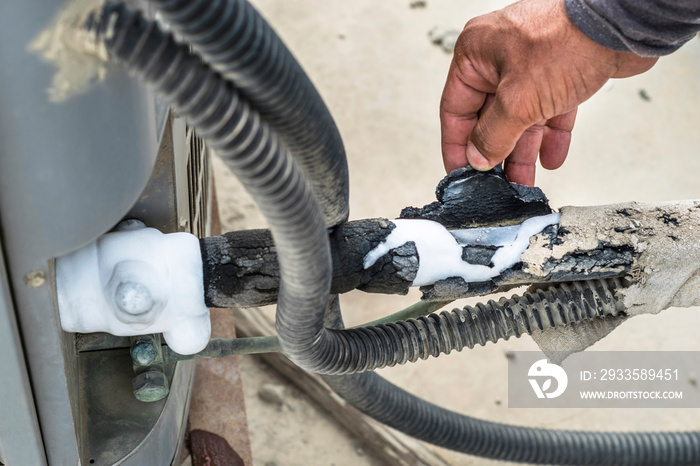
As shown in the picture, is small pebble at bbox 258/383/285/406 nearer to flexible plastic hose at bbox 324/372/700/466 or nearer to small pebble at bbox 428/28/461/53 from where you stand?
flexible plastic hose at bbox 324/372/700/466

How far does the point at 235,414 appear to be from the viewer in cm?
116

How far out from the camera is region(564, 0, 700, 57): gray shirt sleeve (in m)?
0.72

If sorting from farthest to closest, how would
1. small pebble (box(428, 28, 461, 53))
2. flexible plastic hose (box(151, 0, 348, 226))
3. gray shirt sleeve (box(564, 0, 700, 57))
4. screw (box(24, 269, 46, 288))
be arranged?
small pebble (box(428, 28, 461, 53)) < gray shirt sleeve (box(564, 0, 700, 57)) < screw (box(24, 269, 46, 288)) < flexible plastic hose (box(151, 0, 348, 226))

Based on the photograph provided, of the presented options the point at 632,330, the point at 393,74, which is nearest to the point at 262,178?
the point at 632,330

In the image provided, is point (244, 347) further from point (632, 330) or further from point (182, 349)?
point (632, 330)

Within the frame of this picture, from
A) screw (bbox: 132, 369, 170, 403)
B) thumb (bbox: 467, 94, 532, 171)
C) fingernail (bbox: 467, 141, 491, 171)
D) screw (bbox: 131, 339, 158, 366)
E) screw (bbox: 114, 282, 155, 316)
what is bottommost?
screw (bbox: 132, 369, 170, 403)

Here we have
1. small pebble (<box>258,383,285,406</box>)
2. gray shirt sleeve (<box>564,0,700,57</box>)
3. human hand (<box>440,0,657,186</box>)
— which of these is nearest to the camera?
gray shirt sleeve (<box>564,0,700,57</box>)

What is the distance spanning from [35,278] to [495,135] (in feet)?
1.86

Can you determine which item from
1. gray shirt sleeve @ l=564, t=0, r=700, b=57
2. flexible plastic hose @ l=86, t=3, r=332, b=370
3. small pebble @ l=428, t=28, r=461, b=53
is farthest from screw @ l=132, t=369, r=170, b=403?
small pebble @ l=428, t=28, r=461, b=53

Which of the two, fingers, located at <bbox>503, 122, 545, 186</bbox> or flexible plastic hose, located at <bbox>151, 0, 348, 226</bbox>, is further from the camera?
fingers, located at <bbox>503, 122, 545, 186</bbox>

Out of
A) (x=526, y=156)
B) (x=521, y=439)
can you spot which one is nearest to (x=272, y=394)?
(x=521, y=439)

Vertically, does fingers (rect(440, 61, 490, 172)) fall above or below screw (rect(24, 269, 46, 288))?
above

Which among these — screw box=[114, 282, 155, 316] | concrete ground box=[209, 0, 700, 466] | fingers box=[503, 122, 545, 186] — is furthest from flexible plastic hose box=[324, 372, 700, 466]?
screw box=[114, 282, 155, 316]

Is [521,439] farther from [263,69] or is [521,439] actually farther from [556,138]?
[263,69]
